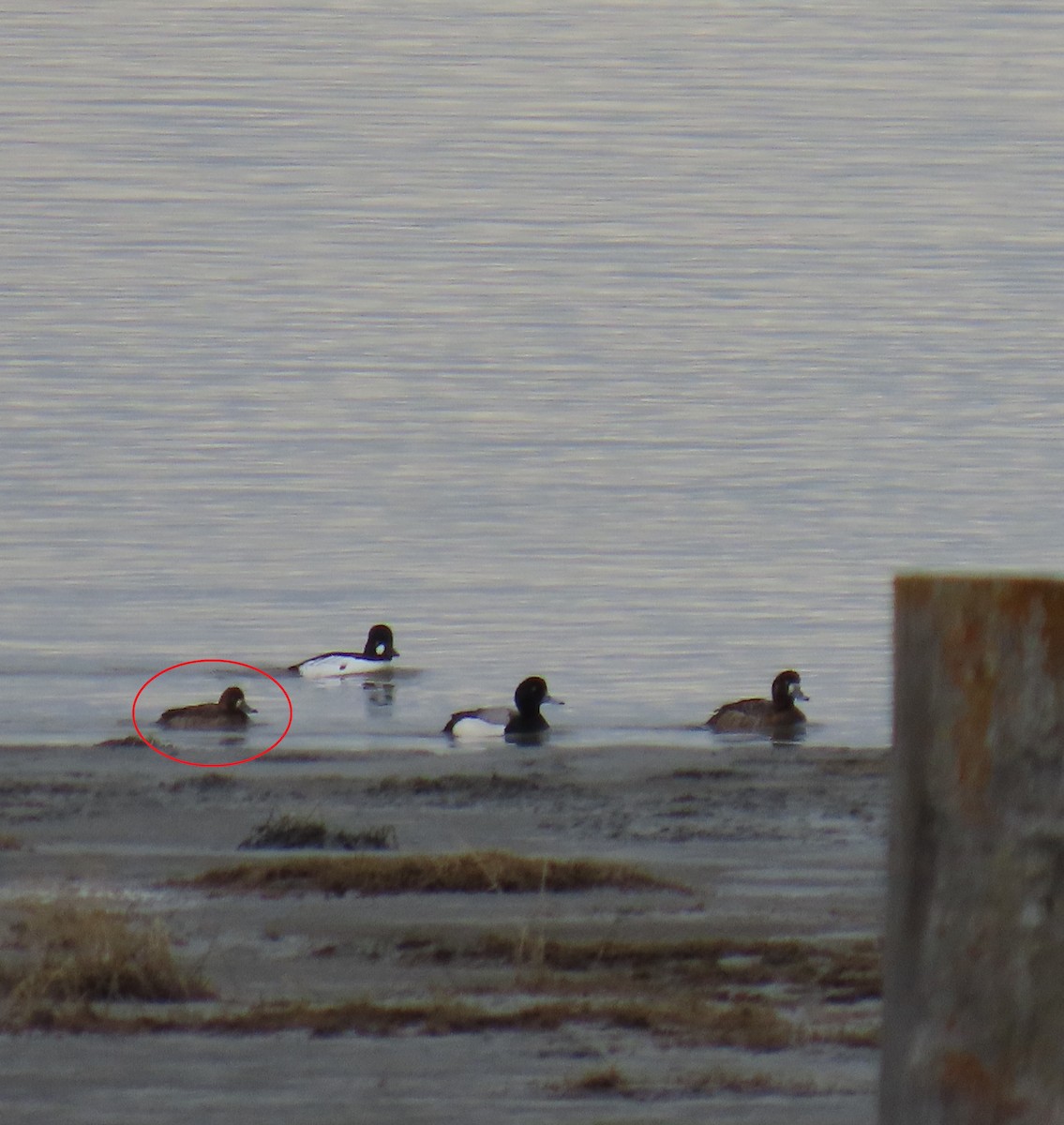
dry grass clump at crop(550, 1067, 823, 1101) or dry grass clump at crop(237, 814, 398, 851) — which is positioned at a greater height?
dry grass clump at crop(237, 814, 398, 851)

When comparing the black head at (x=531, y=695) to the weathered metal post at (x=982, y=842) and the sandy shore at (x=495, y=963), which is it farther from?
the weathered metal post at (x=982, y=842)

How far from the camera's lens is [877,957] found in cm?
1077

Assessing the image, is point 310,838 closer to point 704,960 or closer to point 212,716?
point 704,960


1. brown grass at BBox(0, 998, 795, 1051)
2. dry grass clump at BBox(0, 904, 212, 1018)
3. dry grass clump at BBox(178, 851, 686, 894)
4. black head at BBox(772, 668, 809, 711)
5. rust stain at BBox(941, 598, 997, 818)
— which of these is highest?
black head at BBox(772, 668, 809, 711)

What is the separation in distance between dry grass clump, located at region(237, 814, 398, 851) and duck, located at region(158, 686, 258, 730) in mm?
11954

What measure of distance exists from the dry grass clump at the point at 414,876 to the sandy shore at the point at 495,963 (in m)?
0.16

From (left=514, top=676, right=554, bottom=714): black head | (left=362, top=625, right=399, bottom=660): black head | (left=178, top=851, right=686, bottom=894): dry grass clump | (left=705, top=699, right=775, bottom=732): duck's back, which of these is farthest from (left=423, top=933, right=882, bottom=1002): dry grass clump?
(left=362, top=625, right=399, bottom=660): black head

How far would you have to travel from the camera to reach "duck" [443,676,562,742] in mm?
27172

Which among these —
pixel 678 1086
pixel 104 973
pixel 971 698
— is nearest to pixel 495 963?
pixel 104 973

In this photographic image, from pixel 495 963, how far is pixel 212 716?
17.3 meters

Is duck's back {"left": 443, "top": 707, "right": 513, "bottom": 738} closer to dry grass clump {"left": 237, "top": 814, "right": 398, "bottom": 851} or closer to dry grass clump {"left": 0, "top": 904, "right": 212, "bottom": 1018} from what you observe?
dry grass clump {"left": 237, "top": 814, "right": 398, "bottom": 851}

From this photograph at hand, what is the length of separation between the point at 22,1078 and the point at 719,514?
6342 centimetres

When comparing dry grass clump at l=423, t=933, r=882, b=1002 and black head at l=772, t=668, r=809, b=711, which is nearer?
dry grass clump at l=423, t=933, r=882, b=1002

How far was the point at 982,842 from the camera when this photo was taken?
4.11m
